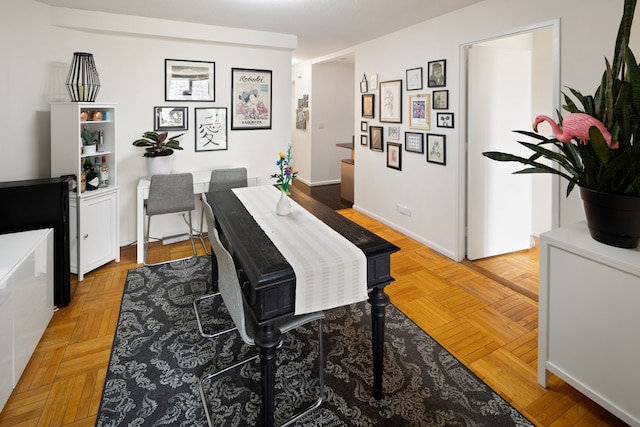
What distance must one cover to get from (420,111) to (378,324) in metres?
2.87

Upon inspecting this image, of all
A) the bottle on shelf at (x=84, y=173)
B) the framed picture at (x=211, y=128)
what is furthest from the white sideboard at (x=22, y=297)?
the framed picture at (x=211, y=128)

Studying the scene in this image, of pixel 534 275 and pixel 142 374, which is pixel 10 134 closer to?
pixel 142 374

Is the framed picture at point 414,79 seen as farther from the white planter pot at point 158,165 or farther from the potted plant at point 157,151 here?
the white planter pot at point 158,165

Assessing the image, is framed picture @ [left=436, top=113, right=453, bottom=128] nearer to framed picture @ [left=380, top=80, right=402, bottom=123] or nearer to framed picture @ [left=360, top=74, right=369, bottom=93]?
framed picture @ [left=380, top=80, right=402, bottom=123]

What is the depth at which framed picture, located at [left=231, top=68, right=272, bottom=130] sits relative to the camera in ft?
14.0

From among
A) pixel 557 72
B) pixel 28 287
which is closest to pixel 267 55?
pixel 557 72

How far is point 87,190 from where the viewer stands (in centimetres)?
313

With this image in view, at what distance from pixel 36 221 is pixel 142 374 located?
1412mm

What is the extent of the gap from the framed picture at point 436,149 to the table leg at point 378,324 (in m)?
2.35

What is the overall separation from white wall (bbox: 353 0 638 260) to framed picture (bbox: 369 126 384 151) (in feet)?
0.32

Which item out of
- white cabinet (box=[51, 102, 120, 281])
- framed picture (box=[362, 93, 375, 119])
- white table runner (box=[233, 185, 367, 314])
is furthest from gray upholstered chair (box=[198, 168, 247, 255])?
framed picture (box=[362, 93, 375, 119])

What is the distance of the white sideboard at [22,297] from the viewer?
169 cm

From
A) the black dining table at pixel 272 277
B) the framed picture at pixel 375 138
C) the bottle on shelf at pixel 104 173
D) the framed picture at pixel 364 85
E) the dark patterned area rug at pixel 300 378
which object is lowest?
the dark patterned area rug at pixel 300 378

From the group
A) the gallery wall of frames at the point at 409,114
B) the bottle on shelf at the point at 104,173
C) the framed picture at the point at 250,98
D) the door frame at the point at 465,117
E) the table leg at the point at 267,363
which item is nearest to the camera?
the table leg at the point at 267,363
